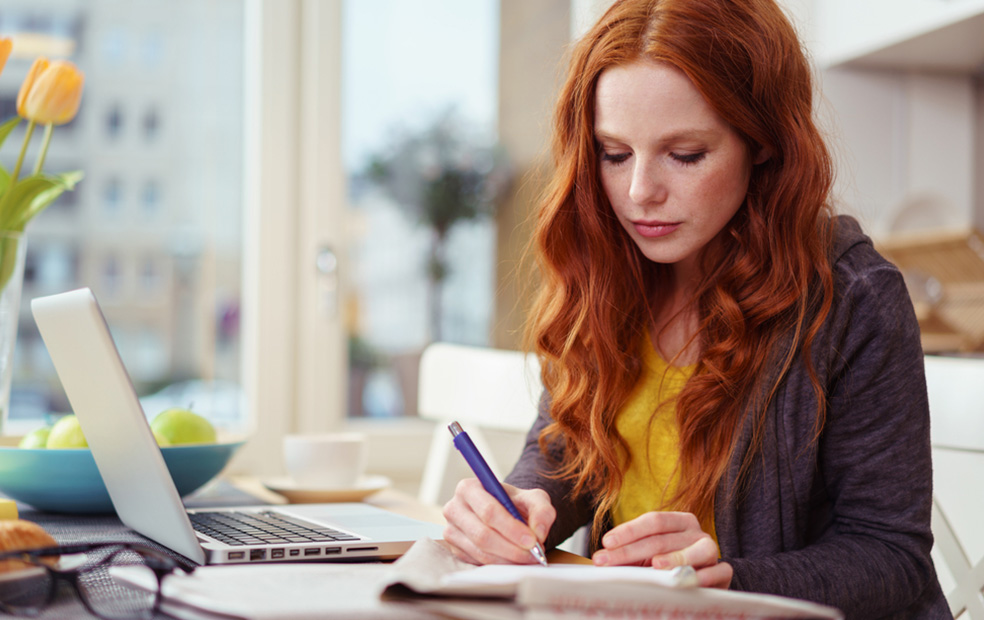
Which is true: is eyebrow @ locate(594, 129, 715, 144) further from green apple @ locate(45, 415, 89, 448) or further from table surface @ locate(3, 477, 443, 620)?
green apple @ locate(45, 415, 89, 448)

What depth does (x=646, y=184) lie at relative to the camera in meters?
0.92

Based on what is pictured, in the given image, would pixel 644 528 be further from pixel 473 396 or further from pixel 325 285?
pixel 325 285

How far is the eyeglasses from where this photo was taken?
0.56 metres

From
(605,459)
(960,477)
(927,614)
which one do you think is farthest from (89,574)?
(960,477)

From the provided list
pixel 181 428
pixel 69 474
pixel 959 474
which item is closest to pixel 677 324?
pixel 959 474

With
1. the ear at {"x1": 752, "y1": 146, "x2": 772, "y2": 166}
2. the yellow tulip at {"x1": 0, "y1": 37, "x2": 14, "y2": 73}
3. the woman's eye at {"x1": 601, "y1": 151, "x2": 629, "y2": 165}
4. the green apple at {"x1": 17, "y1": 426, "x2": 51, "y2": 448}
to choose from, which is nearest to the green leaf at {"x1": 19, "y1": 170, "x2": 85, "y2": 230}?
the yellow tulip at {"x1": 0, "y1": 37, "x2": 14, "y2": 73}

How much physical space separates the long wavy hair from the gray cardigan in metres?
0.02

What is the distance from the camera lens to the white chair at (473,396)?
1.34 meters

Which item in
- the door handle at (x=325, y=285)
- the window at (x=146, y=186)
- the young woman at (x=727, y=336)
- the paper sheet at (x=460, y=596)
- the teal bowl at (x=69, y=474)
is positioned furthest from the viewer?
the door handle at (x=325, y=285)

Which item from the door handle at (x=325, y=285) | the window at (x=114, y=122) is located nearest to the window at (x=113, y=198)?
the window at (x=114, y=122)

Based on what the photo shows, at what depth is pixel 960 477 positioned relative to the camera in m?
0.99

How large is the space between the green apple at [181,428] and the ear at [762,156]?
0.67 metres

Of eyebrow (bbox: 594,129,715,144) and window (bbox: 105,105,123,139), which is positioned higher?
window (bbox: 105,105,123,139)

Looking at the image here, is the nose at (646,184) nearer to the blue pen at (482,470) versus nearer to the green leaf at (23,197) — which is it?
the blue pen at (482,470)
